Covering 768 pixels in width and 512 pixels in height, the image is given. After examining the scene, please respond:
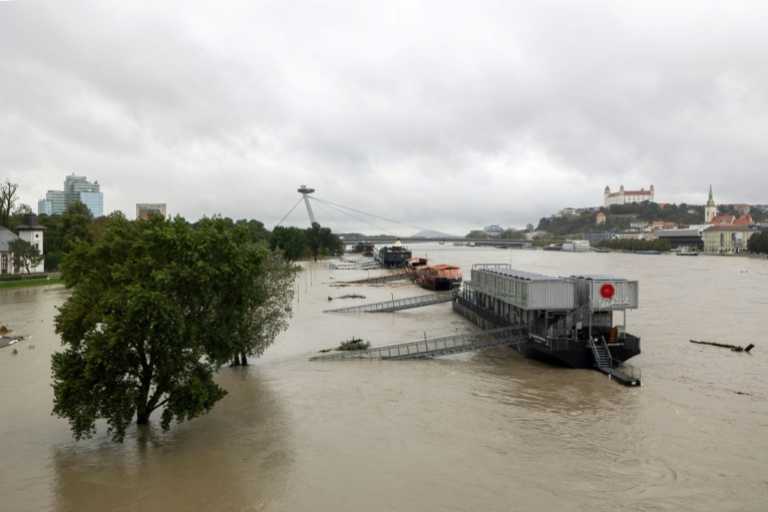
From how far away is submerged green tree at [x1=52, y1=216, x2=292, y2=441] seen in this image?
1816cm

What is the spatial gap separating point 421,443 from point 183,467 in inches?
278

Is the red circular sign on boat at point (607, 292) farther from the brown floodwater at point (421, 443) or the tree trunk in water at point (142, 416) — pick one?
the tree trunk in water at point (142, 416)

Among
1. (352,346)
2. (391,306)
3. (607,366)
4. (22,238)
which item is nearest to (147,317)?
(352,346)

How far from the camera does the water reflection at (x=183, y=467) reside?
16.3 m

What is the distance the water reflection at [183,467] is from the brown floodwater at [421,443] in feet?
0.20

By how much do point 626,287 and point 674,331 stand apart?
589 inches

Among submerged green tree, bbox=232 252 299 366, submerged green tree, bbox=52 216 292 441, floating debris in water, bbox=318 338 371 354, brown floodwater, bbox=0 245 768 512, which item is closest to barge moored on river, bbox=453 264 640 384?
brown floodwater, bbox=0 245 768 512

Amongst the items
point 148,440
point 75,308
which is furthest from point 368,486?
point 75,308

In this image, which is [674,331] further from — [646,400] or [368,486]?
[368,486]

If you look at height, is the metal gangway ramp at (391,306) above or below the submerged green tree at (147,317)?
below

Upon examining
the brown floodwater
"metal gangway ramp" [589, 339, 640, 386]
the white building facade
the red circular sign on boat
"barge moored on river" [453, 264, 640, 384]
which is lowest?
the brown floodwater

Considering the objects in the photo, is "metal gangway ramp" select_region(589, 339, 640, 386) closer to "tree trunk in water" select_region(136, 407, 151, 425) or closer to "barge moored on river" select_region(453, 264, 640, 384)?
"barge moored on river" select_region(453, 264, 640, 384)

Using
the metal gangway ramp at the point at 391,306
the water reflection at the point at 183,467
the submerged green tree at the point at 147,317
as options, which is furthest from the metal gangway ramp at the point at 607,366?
the metal gangway ramp at the point at 391,306

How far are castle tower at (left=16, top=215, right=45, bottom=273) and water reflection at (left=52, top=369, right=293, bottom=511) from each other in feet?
247
